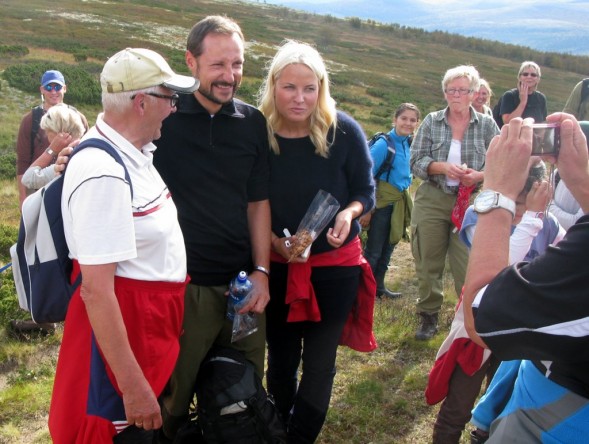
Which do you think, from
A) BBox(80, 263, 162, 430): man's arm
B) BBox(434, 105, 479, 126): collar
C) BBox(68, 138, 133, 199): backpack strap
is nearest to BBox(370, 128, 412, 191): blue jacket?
BBox(434, 105, 479, 126): collar

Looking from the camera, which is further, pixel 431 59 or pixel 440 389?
pixel 431 59

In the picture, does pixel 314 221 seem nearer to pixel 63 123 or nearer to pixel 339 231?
pixel 339 231

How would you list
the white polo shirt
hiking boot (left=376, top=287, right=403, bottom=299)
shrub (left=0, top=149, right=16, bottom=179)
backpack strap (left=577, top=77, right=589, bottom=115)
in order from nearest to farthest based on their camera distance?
the white polo shirt, backpack strap (left=577, top=77, right=589, bottom=115), hiking boot (left=376, top=287, right=403, bottom=299), shrub (left=0, top=149, right=16, bottom=179)

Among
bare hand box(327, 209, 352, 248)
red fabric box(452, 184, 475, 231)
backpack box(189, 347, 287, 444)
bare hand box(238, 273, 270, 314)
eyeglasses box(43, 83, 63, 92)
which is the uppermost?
eyeglasses box(43, 83, 63, 92)

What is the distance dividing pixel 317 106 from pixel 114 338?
5.21 feet

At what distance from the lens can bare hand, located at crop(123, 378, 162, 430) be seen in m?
2.04

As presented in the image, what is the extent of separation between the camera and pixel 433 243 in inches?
180

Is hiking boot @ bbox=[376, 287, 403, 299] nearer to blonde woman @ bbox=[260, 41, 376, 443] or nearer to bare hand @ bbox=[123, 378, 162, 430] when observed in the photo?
blonde woman @ bbox=[260, 41, 376, 443]

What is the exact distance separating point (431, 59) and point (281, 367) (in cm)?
5426

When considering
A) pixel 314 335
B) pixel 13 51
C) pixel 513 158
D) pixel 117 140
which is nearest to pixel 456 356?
pixel 314 335

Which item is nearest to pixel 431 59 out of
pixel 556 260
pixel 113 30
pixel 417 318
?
pixel 113 30

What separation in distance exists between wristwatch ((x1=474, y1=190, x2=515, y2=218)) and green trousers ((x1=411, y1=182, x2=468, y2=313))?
9.34 feet

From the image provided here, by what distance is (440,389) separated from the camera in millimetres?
2904

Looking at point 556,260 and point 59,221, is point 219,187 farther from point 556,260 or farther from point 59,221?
point 556,260
